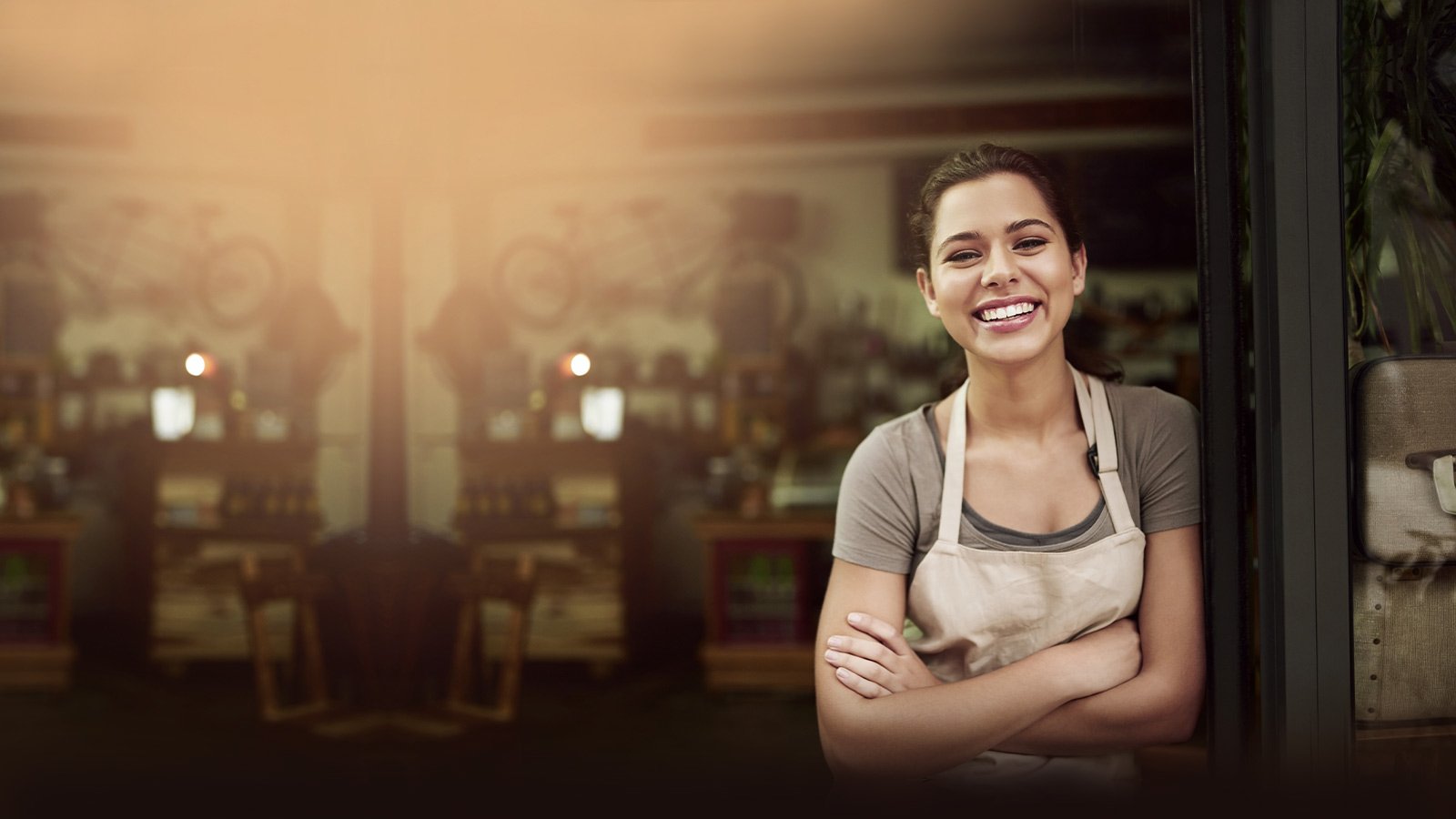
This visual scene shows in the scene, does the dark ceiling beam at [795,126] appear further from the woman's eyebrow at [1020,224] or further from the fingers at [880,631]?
the fingers at [880,631]

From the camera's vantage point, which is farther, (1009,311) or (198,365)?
(198,365)

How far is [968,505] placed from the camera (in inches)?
68.3

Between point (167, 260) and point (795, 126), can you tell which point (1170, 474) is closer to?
point (795, 126)

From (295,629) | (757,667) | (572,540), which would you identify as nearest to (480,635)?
(295,629)

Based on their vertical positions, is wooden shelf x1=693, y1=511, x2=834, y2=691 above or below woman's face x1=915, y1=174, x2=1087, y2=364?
below

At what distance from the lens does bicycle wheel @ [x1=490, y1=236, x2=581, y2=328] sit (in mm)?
6680

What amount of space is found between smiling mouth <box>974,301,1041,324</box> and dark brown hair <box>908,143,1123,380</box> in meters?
0.12

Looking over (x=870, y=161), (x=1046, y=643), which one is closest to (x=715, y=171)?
(x=870, y=161)

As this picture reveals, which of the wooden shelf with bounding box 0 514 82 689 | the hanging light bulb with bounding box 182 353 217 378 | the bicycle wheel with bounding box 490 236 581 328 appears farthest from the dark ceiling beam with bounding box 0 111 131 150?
the bicycle wheel with bounding box 490 236 581 328

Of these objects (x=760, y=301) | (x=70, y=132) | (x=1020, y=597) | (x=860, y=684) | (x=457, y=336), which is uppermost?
(x=70, y=132)

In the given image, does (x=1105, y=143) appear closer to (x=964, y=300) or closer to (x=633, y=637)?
(x=964, y=300)

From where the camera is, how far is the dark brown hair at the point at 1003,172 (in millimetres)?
1737

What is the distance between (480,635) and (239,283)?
2.44 meters

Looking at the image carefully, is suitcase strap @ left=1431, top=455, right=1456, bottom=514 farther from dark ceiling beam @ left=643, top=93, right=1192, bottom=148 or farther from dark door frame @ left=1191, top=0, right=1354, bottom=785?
dark ceiling beam @ left=643, top=93, right=1192, bottom=148
